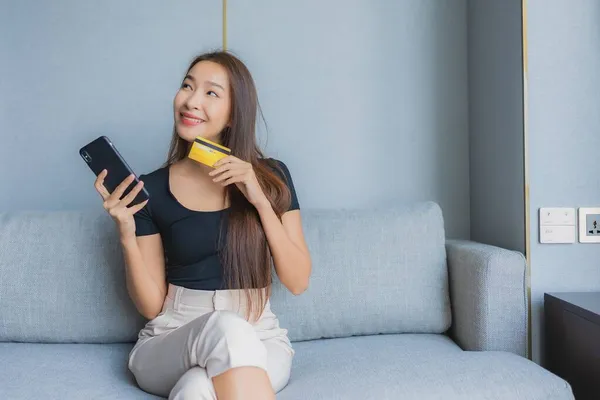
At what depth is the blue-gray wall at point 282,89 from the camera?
185 cm

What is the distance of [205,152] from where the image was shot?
1.23 meters

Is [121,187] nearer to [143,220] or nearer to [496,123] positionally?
[143,220]

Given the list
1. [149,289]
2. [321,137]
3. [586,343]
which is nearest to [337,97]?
[321,137]

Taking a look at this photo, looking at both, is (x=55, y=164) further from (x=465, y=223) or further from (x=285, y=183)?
(x=465, y=223)

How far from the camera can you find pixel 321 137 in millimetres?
1878

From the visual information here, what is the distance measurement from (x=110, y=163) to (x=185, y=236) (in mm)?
249

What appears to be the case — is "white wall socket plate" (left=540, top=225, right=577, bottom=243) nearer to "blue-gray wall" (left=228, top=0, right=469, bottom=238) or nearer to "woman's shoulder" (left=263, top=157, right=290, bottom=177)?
"blue-gray wall" (left=228, top=0, right=469, bottom=238)

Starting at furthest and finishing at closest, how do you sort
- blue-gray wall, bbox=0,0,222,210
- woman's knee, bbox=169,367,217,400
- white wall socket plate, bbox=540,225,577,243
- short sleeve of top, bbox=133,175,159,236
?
1. blue-gray wall, bbox=0,0,222,210
2. white wall socket plate, bbox=540,225,577,243
3. short sleeve of top, bbox=133,175,159,236
4. woman's knee, bbox=169,367,217,400

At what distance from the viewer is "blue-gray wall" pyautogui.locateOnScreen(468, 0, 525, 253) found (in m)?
1.53

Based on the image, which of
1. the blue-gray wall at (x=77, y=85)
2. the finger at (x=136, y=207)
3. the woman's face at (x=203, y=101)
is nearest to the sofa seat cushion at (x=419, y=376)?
the finger at (x=136, y=207)

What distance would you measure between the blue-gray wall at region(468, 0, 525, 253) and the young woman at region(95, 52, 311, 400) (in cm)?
66

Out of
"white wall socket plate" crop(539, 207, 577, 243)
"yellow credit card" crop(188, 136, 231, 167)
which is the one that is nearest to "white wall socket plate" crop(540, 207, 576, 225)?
"white wall socket plate" crop(539, 207, 577, 243)

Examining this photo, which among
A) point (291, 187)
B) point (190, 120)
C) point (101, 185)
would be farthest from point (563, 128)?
point (101, 185)

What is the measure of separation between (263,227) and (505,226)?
77 centimetres
